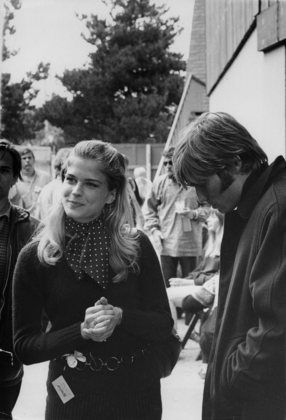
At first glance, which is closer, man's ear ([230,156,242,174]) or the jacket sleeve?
the jacket sleeve

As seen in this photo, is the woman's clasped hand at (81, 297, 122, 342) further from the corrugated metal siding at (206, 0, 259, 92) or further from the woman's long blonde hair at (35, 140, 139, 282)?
the corrugated metal siding at (206, 0, 259, 92)

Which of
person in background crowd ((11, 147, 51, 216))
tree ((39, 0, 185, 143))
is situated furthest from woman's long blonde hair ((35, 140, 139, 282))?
tree ((39, 0, 185, 143))

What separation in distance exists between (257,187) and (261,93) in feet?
12.4

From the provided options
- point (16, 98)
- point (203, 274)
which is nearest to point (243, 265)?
point (203, 274)

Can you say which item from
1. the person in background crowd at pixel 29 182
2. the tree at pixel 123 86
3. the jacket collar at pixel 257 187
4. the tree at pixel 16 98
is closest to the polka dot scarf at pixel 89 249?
the jacket collar at pixel 257 187

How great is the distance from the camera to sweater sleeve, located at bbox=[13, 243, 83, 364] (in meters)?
1.95

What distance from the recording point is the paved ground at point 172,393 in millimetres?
3836

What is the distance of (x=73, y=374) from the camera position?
198 centimetres

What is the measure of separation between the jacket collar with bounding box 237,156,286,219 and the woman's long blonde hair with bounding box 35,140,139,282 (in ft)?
1.62

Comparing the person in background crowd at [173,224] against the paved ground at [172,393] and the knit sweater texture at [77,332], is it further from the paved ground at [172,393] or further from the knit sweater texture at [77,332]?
the knit sweater texture at [77,332]

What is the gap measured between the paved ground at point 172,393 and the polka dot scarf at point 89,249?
1.96 m

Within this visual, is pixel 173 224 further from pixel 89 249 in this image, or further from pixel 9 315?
pixel 89 249

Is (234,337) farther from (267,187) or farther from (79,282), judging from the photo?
(79,282)

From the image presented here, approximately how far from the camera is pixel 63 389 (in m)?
1.98
